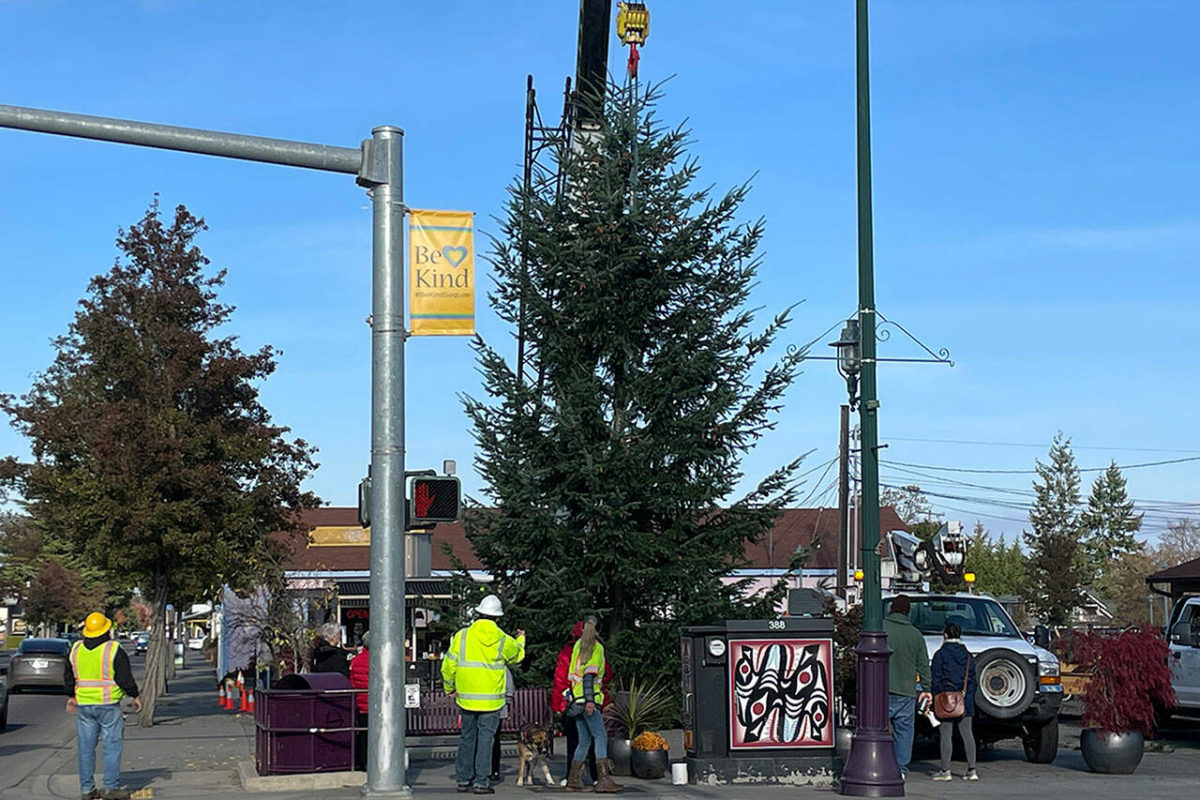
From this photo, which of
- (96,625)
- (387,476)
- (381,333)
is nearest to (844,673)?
(387,476)

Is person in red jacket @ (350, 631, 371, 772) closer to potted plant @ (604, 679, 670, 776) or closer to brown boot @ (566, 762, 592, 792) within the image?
brown boot @ (566, 762, 592, 792)

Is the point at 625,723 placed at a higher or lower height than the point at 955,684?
lower

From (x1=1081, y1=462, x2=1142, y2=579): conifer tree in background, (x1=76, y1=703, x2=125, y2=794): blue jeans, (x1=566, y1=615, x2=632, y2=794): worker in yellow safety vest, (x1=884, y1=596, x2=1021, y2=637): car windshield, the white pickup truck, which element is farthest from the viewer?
(x1=1081, y1=462, x2=1142, y2=579): conifer tree in background

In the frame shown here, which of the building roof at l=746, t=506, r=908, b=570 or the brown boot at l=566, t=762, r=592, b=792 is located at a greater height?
the building roof at l=746, t=506, r=908, b=570

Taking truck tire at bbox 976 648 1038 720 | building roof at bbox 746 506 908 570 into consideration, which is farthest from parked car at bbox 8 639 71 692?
truck tire at bbox 976 648 1038 720

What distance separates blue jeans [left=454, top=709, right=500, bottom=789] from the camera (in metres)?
13.5

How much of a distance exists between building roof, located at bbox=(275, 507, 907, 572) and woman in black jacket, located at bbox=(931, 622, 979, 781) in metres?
36.6

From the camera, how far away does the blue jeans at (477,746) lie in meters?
13.5

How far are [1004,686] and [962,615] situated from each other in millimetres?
2302

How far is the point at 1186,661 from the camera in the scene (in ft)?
69.9

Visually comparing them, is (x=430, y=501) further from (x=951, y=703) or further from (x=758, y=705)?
(x=951, y=703)

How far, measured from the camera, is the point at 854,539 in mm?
49938

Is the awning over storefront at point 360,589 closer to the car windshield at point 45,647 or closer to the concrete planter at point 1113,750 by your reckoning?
the car windshield at point 45,647

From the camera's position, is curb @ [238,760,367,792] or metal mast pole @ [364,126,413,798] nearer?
metal mast pole @ [364,126,413,798]
